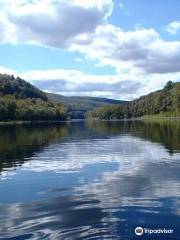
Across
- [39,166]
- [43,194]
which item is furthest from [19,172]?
[43,194]

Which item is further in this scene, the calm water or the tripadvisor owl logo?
the calm water

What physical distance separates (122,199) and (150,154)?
100 feet

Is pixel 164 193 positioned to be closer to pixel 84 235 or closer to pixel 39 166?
pixel 84 235

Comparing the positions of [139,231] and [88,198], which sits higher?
[88,198]

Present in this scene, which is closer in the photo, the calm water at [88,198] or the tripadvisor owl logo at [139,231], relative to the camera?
the tripadvisor owl logo at [139,231]

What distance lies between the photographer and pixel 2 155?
59.7 m

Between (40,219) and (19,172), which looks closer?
(40,219)

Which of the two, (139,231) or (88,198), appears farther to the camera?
(88,198)

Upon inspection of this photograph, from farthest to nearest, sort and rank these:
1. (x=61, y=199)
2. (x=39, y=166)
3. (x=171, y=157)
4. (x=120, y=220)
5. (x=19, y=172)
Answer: (x=171, y=157) < (x=39, y=166) < (x=19, y=172) < (x=61, y=199) < (x=120, y=220)

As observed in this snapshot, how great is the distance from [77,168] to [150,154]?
16879 millimetres

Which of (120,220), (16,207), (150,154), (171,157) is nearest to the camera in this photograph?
(120,220)

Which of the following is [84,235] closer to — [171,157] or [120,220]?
[120,220]

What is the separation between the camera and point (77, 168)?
45562 millimetres

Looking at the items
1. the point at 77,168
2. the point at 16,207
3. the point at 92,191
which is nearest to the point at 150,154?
the point at 77,168
